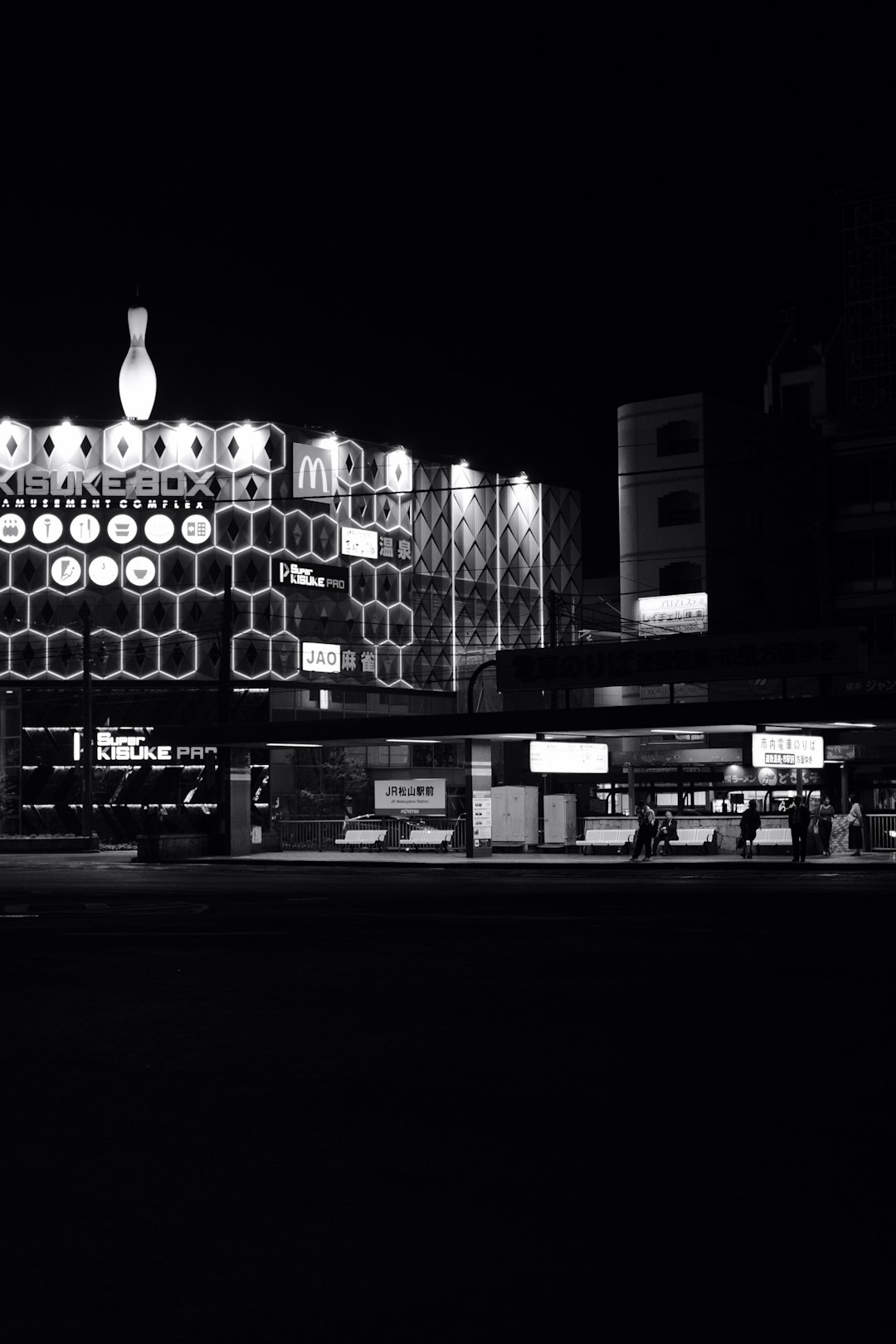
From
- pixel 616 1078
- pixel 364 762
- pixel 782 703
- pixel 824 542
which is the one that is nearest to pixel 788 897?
pixel 782 703

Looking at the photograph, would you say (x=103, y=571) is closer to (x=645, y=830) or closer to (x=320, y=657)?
(x=320, y=657)

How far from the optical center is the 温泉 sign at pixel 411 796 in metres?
52.5

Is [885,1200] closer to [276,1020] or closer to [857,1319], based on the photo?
[857,1319]

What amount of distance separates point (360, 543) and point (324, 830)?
33758 millimetres

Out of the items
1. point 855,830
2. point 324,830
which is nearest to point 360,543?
point 324,830

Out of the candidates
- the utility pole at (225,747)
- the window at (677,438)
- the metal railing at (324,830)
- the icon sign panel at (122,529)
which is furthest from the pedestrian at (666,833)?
the icon sign panel at (122,529)

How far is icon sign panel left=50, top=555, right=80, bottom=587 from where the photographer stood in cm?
8369

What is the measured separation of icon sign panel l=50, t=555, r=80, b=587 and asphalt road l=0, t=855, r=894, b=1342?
67957mm

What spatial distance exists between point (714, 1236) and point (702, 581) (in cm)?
7265

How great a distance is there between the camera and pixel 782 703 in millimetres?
40906

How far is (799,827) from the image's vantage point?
1623 inches

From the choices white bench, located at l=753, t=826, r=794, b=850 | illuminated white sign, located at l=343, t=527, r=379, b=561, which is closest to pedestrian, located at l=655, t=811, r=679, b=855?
white bench, located at l=753, t=826, r=794, b=850

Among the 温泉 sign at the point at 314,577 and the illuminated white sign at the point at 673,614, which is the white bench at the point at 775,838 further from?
the 温泉 sign at the point at 314,577

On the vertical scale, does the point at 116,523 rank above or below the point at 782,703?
above
